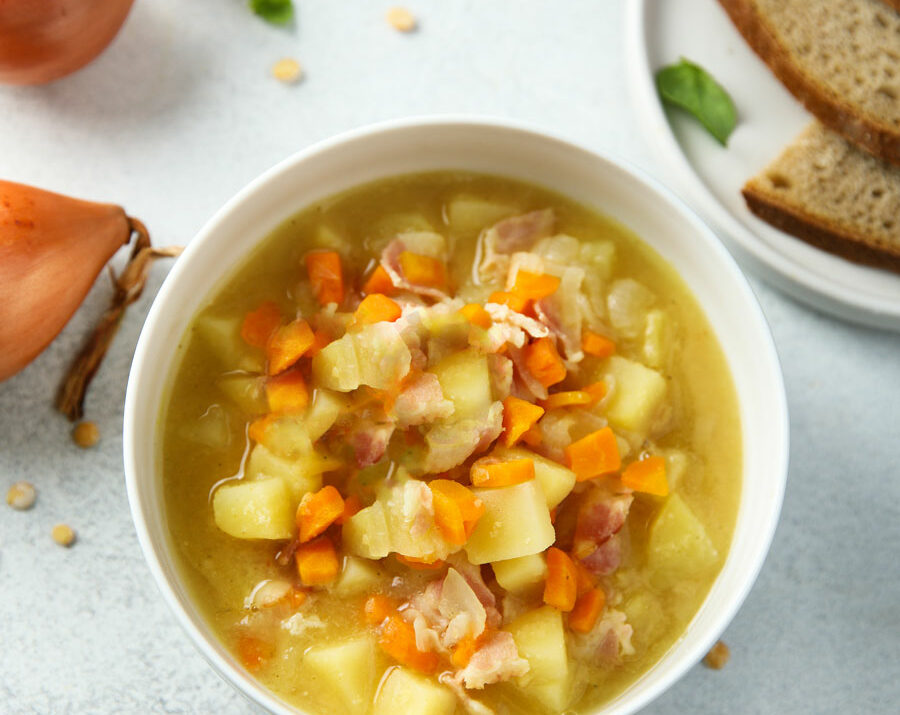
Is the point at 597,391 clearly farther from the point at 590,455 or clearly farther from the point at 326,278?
the point at 326,278

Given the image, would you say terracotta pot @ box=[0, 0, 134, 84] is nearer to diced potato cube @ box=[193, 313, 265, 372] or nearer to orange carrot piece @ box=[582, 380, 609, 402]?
diced potato cube @ box=[193, 313, 265, 372]

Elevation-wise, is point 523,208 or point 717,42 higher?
point 717,42

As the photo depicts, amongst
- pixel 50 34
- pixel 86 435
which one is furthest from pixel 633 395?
pixel 50 34

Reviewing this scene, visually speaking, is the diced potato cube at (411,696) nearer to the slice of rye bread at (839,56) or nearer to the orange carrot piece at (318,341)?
the orange carrot piece at (318,341)

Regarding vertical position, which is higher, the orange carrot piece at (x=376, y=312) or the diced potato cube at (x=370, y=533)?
the orange carrot piece at (x=376, y=312)

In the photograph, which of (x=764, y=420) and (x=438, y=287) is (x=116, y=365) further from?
(x=764, y=420)

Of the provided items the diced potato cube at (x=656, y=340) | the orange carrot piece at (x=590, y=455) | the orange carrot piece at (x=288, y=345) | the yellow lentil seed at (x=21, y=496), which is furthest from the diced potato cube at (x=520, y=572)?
the yellow lentil seed at (x=21, y=496)

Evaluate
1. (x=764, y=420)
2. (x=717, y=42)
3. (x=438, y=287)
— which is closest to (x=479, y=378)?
(x=438, y=287)
